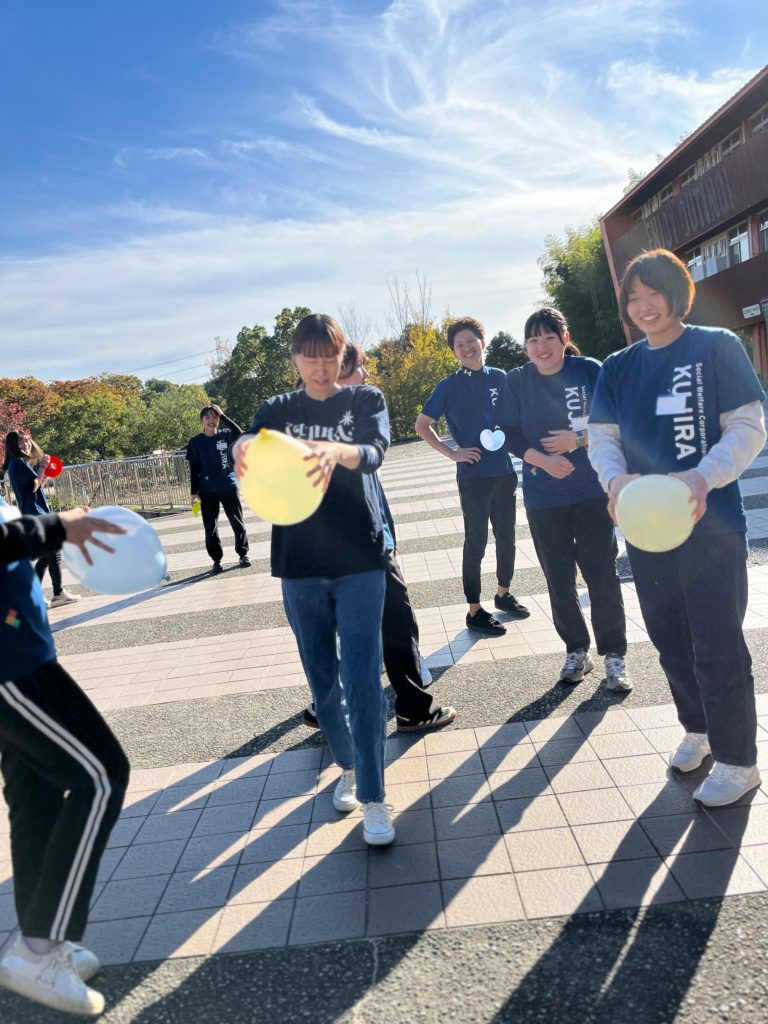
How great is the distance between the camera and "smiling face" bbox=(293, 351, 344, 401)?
100.0 inches

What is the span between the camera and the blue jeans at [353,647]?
259 cm

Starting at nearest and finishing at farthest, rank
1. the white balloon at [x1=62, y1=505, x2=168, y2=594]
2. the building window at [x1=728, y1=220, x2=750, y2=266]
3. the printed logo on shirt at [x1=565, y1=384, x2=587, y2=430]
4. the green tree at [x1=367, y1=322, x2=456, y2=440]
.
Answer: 1. the white balloon at [x1=62, y1=505, x2=168, y2=594]
2. the printed logo on shirt at [x1=565, y1=384, x2=587, y2=430]
3. the building window at [x1=728, y1=220, x2=750, y2=266]
4. the green tree at [x1=367, y1=322, x2=456, y2=440]

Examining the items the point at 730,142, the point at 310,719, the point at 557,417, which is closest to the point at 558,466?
the point at 557,417

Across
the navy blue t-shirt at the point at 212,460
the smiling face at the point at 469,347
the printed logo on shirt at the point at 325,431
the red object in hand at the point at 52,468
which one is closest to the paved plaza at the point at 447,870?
the printed logo on shirt at the point at 325,431

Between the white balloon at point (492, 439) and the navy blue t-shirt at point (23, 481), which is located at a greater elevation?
the navy blue t-shirt at point (23, 481)

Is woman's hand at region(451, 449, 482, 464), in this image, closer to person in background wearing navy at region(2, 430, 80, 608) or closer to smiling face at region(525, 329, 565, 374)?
smiling face at region(525, 329, 565, 374)

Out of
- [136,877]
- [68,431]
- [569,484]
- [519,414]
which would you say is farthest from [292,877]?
[68,431]

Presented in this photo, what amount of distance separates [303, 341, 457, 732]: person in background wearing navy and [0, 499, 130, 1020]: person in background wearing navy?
5.36 feet

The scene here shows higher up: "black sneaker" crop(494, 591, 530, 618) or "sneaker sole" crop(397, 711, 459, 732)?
"black sneaker" crop(494, 591, 530, 618)

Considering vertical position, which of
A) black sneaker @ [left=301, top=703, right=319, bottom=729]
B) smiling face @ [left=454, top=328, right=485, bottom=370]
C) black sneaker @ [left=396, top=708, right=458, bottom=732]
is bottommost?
black sneaker @ [left=396, top=708, right=458, bottom=732]

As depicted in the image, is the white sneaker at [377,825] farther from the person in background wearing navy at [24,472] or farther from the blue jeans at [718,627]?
the person in background wearing navy at [24,472]

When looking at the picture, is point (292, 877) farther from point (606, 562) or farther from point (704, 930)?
point (606, 562)

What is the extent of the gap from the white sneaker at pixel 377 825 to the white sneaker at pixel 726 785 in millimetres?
1162

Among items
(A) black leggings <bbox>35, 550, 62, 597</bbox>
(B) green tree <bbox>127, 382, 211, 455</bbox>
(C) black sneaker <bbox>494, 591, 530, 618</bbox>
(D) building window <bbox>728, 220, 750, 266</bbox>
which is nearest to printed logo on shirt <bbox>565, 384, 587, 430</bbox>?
(C) black sneaker <bbox>494, 591, 530, 618</bbox>
